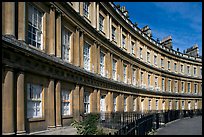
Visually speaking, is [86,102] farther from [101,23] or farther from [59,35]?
[101,23]

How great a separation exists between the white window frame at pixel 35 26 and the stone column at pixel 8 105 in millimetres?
2840

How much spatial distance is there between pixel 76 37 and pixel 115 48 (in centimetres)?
874

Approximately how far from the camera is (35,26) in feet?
40.5

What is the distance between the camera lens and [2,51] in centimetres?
923

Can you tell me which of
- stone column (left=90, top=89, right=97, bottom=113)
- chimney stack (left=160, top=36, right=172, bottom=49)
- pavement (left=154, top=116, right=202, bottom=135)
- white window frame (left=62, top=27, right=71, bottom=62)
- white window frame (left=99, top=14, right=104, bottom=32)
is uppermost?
chimney stack (left=160, top=36, right=172, bottom=49)

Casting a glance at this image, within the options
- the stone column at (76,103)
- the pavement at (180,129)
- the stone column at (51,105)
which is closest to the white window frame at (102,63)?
the stone column at (76,103)

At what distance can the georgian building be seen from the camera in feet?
32.8

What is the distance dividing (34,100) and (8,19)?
4025mm

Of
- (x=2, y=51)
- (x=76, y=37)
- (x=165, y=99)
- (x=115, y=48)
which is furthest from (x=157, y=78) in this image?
(x=2, y=51)

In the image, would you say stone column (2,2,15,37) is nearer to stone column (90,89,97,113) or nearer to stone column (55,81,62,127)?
stone column (55,81,62,127)

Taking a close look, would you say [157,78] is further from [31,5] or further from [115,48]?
[31,5]

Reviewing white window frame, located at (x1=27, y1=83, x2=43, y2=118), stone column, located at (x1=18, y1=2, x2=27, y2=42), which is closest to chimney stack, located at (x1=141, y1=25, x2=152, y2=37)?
white window frame, located at (x1=27, y1=83, x2=43, y2=118)

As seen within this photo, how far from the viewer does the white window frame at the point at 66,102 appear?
15.0 m

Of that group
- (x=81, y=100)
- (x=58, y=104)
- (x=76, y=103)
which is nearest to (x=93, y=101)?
(x=81, y=100)
